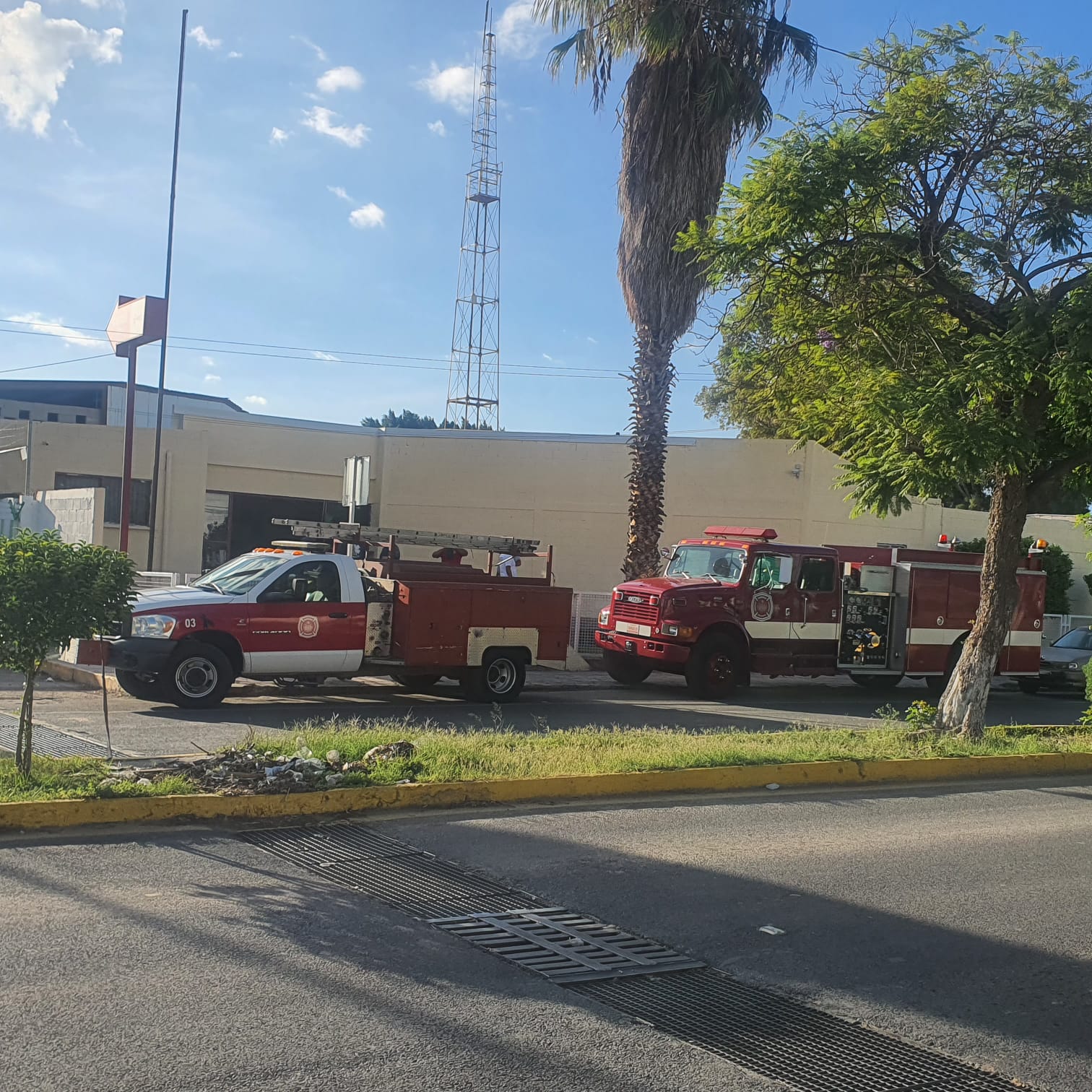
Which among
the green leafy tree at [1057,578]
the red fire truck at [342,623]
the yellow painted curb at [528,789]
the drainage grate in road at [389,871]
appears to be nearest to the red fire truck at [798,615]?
the red fire truck at [342,623]

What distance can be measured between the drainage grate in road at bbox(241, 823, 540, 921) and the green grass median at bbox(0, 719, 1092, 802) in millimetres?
814

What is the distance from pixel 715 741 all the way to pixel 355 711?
4.69 m

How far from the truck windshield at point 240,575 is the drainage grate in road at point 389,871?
6.39 meters

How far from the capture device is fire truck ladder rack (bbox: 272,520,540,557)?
48.2 feet

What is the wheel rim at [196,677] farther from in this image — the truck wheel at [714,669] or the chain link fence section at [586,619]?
the chain link fence section at [586,619]

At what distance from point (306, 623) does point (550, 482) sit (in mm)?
13514

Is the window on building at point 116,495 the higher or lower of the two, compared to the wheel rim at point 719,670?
higher

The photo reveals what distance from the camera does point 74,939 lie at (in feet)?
17.1

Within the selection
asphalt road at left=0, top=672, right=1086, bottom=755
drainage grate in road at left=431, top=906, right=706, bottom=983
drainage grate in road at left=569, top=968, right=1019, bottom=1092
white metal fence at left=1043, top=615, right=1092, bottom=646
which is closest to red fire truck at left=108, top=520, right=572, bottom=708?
asphalt road at left=0, top=672, right=1086, bottom=755

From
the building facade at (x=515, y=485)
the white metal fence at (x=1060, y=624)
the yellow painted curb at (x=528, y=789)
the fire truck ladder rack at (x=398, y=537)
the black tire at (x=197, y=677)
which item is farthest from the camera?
the white metal fence at (x=1060, y=624)

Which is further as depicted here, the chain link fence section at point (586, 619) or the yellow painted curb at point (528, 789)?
the chain link fence section at point (586, 619)

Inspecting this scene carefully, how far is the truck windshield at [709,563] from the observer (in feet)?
58.4

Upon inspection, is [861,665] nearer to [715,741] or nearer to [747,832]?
[715,741]

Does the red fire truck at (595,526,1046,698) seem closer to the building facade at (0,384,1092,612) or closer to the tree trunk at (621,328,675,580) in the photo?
the tree trunk at (621,328,675,580)
